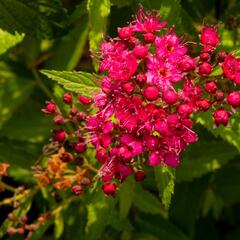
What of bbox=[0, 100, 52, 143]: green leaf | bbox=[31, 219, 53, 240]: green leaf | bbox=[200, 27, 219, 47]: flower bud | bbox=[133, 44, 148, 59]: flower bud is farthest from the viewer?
bbox=[0, 100, 52, 143]: green leaf

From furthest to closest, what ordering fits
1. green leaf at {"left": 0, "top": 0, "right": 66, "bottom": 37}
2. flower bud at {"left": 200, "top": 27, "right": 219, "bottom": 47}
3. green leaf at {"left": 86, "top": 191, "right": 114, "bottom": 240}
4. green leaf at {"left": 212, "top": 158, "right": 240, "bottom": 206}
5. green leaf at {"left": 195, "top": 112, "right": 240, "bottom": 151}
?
green leaf at {"left": 212, "top": 158, "right": 240, "bottom": 206}, green leaf at {"left": 0, "top": 0, "right": 66, "bottom": 37}, green leaf at {"left": 86, "top": 191, "right": 114, "bottom": 240}, green leaf at {"left": 195, "top": 112, "right": 240, "bottom": 151}, flower bud at {"left": 200, "top": 27, "right": 219, "bottom": 47}

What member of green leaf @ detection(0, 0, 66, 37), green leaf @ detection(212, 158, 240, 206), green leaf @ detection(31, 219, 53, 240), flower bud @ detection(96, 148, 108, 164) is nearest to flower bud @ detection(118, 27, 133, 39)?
flower bud @ detection(96, 148, 108, 164)

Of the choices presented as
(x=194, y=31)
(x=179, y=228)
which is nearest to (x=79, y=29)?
(x=194, y=31)

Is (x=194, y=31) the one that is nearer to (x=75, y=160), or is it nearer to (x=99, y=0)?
(x=99, y=0)

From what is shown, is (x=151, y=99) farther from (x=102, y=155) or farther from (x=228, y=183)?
(x=228, y=183)

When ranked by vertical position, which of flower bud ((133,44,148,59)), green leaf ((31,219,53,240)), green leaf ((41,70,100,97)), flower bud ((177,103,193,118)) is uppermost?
flower bud ((133,44,148,59))

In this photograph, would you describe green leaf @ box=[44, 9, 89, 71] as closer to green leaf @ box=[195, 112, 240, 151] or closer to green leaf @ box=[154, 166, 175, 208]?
green leaf @ box=[195, 112, 240, 151]

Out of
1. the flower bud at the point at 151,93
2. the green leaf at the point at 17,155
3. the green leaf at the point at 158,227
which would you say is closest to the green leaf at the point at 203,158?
the green leaf at the point at 158,227
